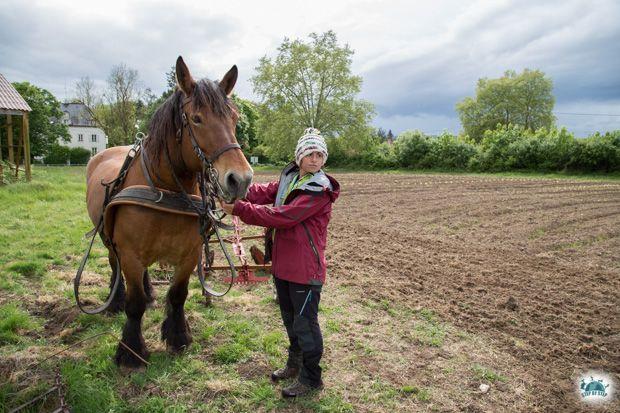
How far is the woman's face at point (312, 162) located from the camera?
274 cm

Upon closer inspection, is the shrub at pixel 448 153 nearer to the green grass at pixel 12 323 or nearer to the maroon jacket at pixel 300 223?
the maroon jacket at pixel 300 223

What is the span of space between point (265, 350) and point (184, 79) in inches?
94.4

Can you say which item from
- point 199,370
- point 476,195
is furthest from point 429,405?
point 476,195

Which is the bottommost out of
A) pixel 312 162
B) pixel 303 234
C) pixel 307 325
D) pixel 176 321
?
pixel 176 321

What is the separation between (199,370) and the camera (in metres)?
3.19

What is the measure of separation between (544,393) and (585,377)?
1.76 ft

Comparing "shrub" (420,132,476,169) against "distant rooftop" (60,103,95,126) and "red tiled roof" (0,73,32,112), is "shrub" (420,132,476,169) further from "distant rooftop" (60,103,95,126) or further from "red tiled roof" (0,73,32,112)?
"distant rooftop" (60,103,95,126)

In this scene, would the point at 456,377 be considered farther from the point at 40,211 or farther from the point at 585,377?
the point at 40,211

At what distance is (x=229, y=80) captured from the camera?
9.14ft

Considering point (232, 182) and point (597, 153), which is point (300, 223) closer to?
point (232, 182)

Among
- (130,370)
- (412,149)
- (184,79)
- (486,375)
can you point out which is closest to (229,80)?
(184,79)

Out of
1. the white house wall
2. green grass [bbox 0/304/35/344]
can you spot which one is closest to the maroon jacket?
green grass [bbox 0/304/35/344]
